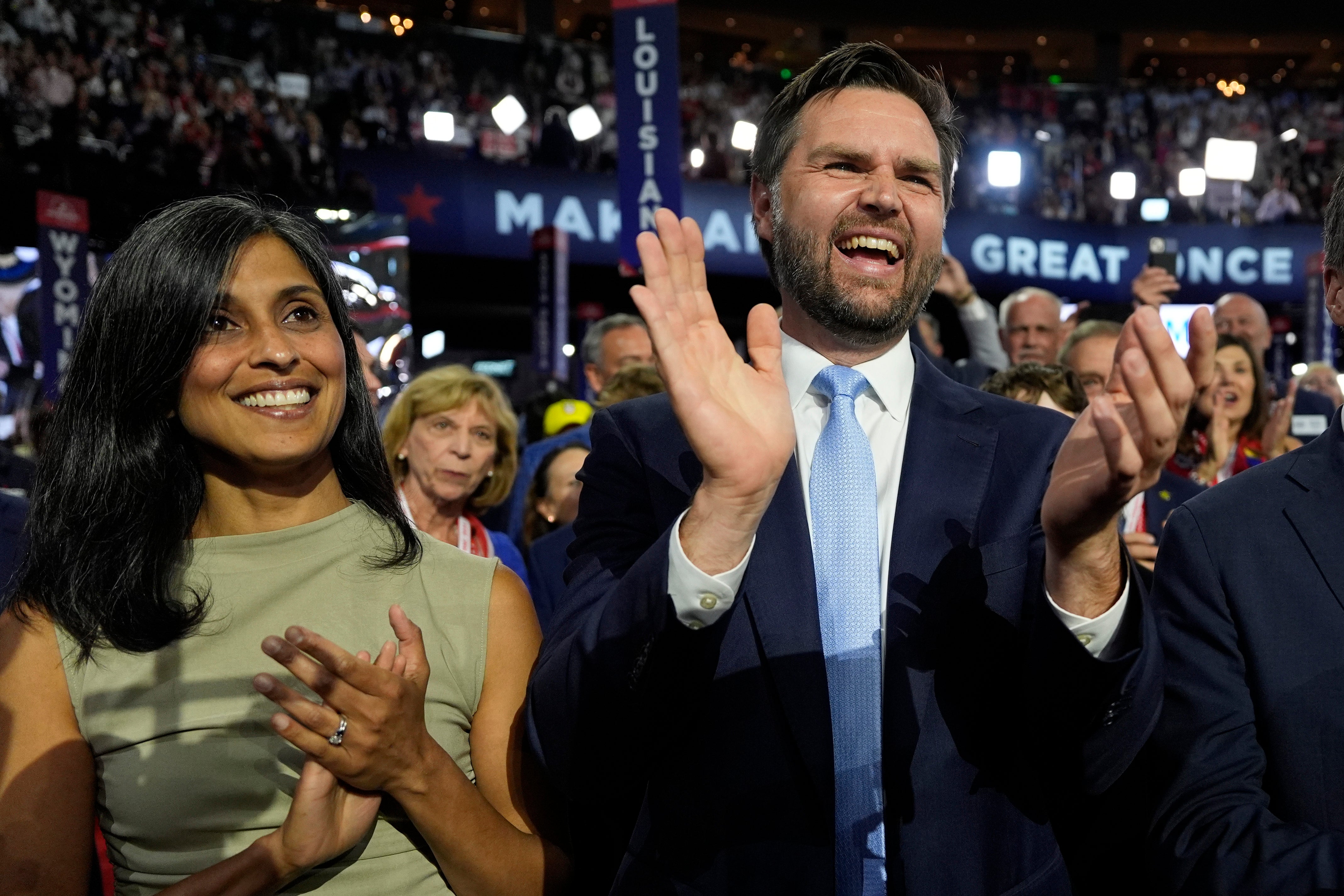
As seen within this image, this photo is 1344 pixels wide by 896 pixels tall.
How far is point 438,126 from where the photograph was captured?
13312 millimetres

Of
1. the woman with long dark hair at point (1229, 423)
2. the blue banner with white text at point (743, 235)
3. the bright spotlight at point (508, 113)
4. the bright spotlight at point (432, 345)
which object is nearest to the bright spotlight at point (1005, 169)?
the blue banner with white text at point (743, 235)

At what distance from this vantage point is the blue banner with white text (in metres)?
12.7

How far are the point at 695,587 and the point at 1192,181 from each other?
578 inches

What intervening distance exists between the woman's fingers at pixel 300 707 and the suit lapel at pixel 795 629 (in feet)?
1.61

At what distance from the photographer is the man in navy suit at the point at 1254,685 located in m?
1.35

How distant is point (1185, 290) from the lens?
16.4m

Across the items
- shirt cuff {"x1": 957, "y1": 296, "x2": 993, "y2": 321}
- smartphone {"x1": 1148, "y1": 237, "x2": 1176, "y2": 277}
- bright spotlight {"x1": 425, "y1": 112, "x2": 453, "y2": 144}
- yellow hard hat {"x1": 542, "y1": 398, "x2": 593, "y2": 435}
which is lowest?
yellow hard hat {"x1": 542, "y1": 398, "x2": 593, "y2": 435}

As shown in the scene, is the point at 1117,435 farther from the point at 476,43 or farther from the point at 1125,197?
the point at 1125,197

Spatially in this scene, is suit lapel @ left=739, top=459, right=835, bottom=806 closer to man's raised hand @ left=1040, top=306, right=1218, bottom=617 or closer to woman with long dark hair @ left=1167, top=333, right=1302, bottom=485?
man's raised hand @ left=1040, top=306, right=1218, bottom=617

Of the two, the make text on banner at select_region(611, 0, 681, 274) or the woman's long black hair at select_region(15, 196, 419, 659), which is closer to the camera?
the woman's long black hair at select_region(15, 196, 419, 659)

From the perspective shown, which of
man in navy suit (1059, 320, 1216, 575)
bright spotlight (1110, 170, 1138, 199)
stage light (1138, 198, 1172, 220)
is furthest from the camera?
bright spotlight (1110, 170, 1138, 199)

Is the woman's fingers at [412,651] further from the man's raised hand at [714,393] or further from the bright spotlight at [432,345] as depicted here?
the bright spotlight at [432,345]

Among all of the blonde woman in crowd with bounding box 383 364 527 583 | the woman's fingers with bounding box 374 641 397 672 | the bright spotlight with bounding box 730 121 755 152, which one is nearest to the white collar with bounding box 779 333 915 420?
the woman's fingers with bounding box 374 641 397 672

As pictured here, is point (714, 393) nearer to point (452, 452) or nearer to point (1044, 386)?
point (1044, 386)
